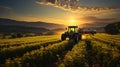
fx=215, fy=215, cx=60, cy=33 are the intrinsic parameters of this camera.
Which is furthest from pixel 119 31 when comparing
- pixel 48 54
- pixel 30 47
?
pixel 48 54

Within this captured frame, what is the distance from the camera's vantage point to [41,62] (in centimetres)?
1441

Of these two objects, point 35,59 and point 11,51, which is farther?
point 11,51

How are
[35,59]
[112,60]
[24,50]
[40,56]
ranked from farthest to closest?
[24,50]
[40,56]
[35,59]
[112,60]

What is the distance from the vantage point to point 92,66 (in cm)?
1293

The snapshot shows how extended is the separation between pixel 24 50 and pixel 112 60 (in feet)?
35.8

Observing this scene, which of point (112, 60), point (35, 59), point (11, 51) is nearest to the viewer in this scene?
point (112, 60)

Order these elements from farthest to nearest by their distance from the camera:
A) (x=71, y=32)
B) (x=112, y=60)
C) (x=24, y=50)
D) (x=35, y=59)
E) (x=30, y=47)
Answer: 1. (x=71, y=32)
2. (x=30, y=47)
3. (x=24, y=50)
4. (x=35, y=59)
5. (x=112, y=60)

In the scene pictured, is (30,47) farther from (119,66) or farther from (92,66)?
(119,66)

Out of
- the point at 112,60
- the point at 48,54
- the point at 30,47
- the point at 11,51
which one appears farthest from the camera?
the point at 30,47

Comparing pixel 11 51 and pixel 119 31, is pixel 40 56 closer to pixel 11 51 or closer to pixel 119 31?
pixel 11 51

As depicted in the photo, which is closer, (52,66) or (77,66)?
(77,66)

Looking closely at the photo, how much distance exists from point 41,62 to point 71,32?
22670 mm

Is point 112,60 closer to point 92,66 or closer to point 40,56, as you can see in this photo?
point 92,66

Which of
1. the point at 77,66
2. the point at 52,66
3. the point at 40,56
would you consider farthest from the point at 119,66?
the point at 40,56
